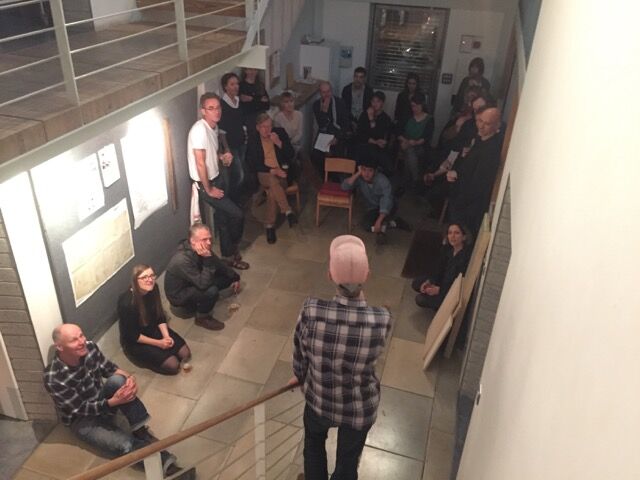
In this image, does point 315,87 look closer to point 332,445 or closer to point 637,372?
point 332,445

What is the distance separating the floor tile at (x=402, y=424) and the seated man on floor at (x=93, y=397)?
62.0 inches

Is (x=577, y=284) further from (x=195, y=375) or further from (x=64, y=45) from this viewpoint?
(x=195, y=375)

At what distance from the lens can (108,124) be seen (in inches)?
145

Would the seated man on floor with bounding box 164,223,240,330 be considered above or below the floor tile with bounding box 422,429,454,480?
above

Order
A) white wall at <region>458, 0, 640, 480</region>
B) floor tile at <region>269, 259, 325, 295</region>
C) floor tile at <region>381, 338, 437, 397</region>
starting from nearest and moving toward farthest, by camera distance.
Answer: white wall at <region>458, 0, 640, 480</region>, floor tile at <region>381, 338, 437, 397</region>, floor tile at <region>269, 259, 325, 295</region>

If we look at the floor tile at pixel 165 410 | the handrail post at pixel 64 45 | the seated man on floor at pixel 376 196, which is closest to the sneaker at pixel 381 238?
the seated man on floor at pixel 376 196

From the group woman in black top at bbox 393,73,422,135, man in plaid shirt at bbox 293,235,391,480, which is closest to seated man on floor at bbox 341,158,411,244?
woman in black top at bbox 393,73,422,135

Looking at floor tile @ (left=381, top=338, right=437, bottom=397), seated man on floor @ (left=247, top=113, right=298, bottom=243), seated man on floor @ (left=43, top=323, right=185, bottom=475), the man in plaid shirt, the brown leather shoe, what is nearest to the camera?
the man in plaid shirt

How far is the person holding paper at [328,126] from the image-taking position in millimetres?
7812

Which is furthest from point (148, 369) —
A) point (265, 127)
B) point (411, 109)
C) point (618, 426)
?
point (411, 109)

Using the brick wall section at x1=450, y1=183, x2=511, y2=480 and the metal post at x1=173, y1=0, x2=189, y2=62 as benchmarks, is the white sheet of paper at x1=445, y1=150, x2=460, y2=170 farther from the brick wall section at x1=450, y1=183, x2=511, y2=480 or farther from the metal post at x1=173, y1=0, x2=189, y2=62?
the metal post at x1=173, y1=0, x2=189, y2=62

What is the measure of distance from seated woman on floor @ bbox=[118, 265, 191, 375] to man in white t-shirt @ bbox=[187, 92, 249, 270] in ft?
4.47

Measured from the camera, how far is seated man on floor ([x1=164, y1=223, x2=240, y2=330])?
200 inches

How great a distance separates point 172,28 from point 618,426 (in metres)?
5.59
